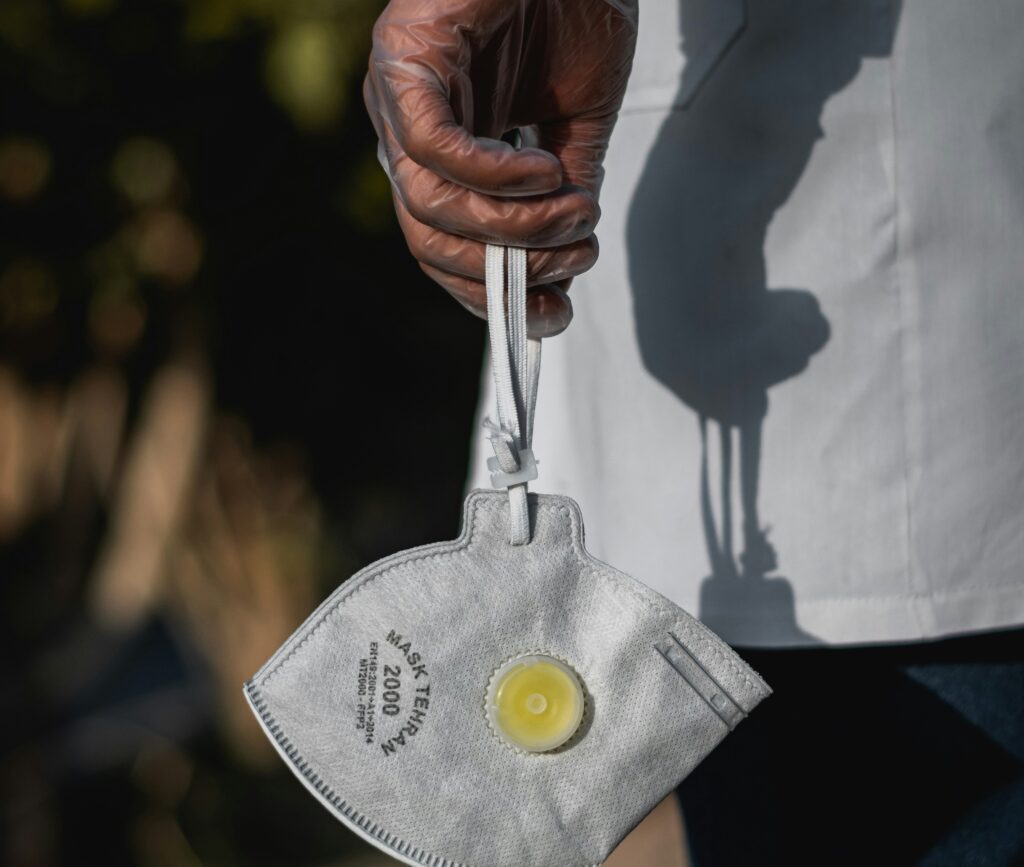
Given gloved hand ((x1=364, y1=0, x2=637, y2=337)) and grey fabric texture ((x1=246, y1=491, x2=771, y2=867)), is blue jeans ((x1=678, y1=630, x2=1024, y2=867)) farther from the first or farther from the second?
gloved hand ((x1=364, y1=0, x2=637, y2=337))

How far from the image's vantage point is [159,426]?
196cm

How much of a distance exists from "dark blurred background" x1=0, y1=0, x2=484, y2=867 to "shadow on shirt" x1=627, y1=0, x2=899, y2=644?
1.12 metres

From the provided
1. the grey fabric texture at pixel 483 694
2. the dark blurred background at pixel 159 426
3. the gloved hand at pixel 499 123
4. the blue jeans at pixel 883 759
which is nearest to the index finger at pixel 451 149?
the gloved hand at pixel 499 123

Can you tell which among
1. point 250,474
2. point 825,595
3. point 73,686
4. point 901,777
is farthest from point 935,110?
point 73,686

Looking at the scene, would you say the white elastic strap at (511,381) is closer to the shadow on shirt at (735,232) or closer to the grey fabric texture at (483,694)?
the grey fabric texture at (483,694)

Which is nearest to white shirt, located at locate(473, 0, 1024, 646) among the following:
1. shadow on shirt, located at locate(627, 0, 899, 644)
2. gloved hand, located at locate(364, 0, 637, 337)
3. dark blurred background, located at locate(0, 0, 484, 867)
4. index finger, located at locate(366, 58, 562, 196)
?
shadow on shirt, located at locate(627, 0, 899, 644)

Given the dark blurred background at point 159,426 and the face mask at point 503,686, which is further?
Result: the dark blurred background at point 159,426

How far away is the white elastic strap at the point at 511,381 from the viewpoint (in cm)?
58

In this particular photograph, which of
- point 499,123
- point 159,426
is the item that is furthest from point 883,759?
point 159,426

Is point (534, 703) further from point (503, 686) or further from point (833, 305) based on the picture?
point (833, 305)

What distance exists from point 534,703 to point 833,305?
1.17ft

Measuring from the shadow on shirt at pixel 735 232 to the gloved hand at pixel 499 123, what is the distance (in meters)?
0.11

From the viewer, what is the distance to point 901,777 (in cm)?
79

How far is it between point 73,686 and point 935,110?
180cm
